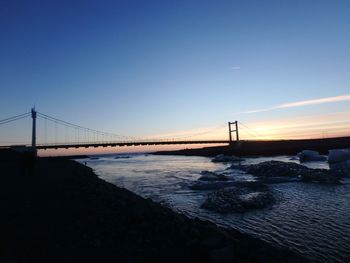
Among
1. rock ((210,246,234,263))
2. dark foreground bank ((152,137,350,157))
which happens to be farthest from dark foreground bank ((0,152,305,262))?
dark foreground bank ((152,137,350,157))

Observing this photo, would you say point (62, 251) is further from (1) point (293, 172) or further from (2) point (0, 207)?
(1) point (293, 172)

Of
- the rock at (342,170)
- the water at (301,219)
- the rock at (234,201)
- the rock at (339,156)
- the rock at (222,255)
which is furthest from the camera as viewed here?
the rock at (339,156)

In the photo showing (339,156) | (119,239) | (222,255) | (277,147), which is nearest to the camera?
(222,255)

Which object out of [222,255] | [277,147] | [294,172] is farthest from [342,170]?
[277,147]

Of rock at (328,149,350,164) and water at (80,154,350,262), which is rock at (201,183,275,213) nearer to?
water at (80,154,350,262)

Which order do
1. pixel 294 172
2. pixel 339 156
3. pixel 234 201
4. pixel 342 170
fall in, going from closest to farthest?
pixel 234 201 < pixel 294 172 < pixel 342 170 < pixel 339 156

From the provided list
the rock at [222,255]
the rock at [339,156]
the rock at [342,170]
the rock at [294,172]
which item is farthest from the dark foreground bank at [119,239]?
the rock at [339,156]

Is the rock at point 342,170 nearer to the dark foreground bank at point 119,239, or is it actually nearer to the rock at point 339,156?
the rock at point 339,156

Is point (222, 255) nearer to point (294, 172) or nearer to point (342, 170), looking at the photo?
point (294, 172)

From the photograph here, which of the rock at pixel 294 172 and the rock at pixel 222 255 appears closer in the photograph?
the rock at pixel 222 255

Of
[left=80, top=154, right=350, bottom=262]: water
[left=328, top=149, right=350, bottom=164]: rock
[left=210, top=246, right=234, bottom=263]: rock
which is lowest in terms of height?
[left=80, top=154, right=350, bottom=262]: water

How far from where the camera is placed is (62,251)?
6.23m

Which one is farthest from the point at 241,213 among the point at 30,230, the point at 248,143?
the point at 248,143

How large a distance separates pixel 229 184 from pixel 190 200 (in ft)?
16.0
